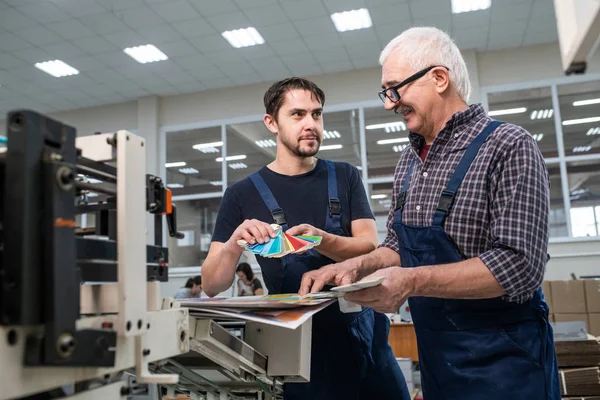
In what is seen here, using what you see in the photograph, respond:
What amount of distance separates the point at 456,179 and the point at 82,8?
5.20 meters

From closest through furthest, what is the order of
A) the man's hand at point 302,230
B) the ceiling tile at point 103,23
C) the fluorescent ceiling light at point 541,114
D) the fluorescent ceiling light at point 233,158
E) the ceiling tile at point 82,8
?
the man's hand at point 302,230
the ceiling tile at point 82,8
the ceiling tile at point 103,23
the fluorescent ceiling light at point 541,114
the fluorescent ceiling light at point 233,158

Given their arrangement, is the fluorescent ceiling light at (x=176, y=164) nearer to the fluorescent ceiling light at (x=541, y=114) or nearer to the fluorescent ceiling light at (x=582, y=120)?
the fluorescent ceiling light at (x=541, y=114)

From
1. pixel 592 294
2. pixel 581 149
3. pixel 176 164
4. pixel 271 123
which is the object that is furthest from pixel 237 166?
pixel 271 123

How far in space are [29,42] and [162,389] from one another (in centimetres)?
572

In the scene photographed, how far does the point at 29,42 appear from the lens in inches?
230

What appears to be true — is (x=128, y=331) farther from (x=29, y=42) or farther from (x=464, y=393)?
(x=29, y=42)

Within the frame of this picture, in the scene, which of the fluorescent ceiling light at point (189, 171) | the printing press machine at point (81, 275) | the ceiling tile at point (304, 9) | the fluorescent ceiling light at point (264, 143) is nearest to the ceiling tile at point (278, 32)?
the ceiling tile at point (304, 9)

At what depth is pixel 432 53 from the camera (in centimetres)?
126

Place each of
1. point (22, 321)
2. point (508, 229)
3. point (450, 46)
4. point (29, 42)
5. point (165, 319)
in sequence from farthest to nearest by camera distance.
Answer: point (29, 42)
point (450, 46)
point (508, 229)
point (165, 319)
point (22, 321)

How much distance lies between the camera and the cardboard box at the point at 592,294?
190 inches

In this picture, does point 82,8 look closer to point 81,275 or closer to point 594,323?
point 81,275

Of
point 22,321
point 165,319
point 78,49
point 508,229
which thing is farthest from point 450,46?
point 78,49

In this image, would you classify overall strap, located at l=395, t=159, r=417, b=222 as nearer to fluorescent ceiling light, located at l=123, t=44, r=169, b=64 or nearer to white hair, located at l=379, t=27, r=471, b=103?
white hair, located at l=379, t=27, r=471, b=103

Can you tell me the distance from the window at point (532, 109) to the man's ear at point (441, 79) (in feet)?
19.1
